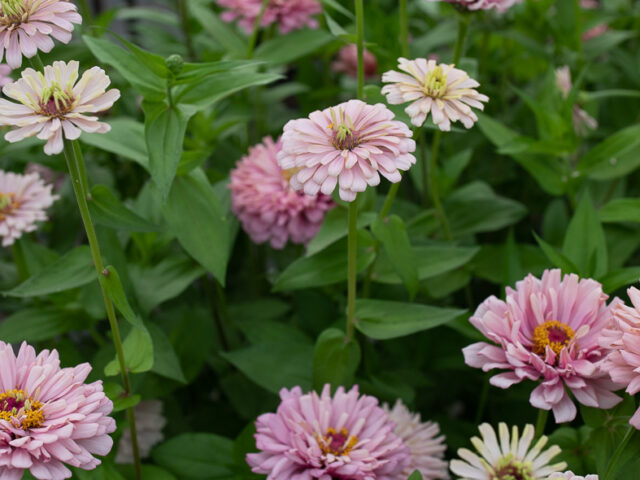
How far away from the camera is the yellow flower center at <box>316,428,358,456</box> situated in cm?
48

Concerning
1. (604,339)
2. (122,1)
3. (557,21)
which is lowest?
(604,339)

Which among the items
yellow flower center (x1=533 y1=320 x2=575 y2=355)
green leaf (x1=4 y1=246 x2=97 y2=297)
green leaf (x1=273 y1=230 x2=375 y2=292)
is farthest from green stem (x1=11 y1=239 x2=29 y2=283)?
yellow flower center (x1=533 y1=320 x2=575 y2=355)

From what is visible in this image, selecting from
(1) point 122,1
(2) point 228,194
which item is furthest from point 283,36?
(1) point 122,1

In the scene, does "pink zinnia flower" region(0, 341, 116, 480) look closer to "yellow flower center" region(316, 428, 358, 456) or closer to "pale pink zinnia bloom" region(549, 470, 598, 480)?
"yellow flower center" region(316, 428, 358, 456)

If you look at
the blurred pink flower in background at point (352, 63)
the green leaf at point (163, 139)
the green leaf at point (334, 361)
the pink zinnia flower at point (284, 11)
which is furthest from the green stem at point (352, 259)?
the blurred pink flower in background at point (352, 63)

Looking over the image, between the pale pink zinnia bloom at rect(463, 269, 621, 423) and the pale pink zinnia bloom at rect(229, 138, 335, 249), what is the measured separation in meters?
0.24

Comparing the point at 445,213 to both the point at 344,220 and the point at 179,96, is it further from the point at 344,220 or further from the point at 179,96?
the point at 179,96

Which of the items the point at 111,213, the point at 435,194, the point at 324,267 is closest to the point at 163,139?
the point at 111,213

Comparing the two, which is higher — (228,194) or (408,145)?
(228,194)

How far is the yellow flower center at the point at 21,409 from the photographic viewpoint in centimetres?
40

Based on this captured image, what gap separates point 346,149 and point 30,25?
0.63ft

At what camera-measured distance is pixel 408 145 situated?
0.43 metres

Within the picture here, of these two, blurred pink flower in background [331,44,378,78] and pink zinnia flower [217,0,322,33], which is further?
blurred pink flower in background [331,44,378,78]

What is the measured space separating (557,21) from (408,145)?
512mm
